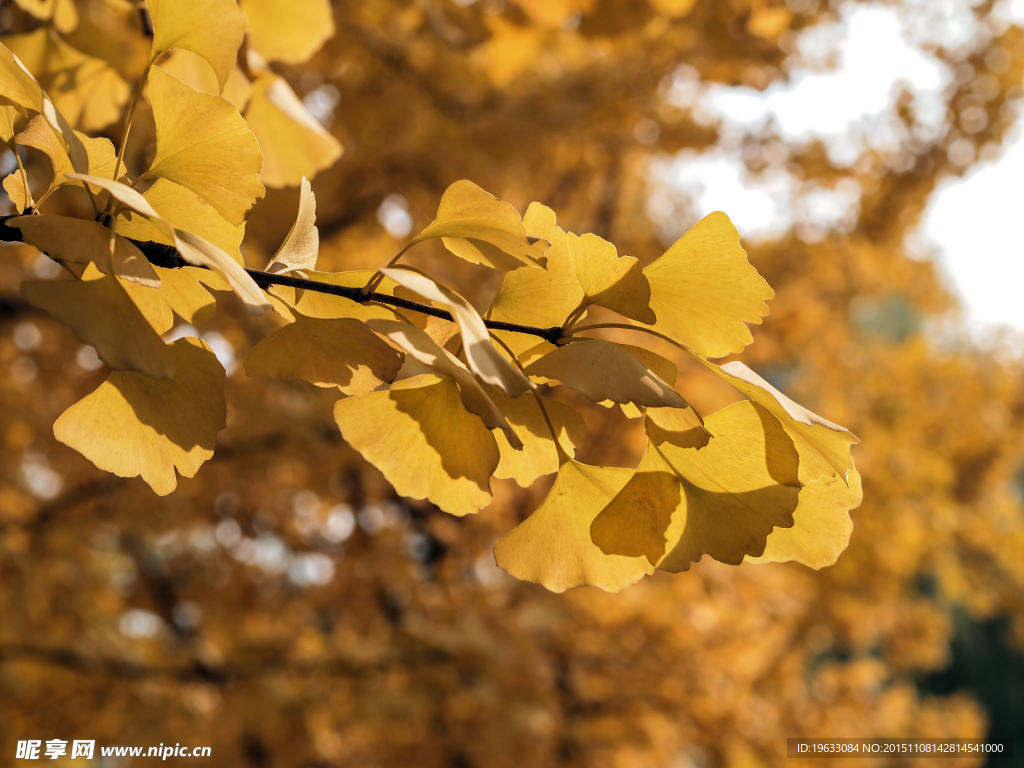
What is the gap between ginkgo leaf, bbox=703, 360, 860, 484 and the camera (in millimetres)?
222

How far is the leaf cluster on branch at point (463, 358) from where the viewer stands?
219 mm

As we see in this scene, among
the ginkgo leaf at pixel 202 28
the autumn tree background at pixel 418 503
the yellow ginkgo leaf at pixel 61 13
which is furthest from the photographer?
the autumn tree background at pixel 418 503

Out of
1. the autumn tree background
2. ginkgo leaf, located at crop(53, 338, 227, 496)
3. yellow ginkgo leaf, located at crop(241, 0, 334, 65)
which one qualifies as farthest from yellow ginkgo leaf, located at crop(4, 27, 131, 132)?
ginkgo leaf, located at crop(53, 338, 227, 496)

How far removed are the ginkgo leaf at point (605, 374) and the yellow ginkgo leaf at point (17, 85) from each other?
0.64 feet

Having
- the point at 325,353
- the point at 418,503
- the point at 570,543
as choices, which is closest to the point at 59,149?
the point at 325,353

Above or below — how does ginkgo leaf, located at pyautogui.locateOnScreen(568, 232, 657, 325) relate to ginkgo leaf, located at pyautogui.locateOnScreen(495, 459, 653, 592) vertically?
above

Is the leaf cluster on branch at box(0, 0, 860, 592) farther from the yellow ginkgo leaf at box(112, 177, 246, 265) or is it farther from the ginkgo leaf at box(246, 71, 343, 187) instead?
the ginkgo leaf at box(246, 71, 343, 187)

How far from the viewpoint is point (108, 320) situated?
20 cm

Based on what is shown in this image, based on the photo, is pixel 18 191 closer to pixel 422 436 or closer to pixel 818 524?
pixel 422 436

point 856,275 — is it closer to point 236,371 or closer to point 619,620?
point 619,620

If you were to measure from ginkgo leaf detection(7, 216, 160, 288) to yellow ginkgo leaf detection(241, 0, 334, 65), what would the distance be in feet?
1.24

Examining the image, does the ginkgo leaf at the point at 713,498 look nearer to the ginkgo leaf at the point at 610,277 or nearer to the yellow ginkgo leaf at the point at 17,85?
the ginkgo leaf at the point at 610,277

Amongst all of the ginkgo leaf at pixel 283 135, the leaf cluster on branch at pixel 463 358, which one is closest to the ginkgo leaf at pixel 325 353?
the leaf cluster on branch at pixel 463 358

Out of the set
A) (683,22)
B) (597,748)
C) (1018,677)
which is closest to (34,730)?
(597,748)
